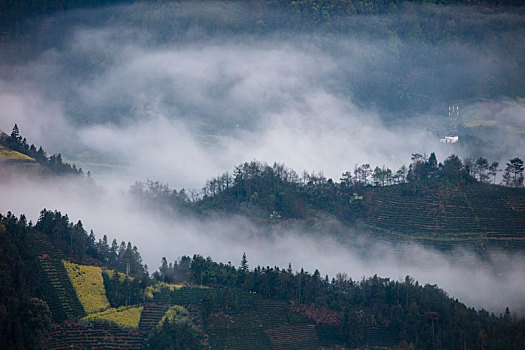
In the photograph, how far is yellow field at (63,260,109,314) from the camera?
6306 centimetres

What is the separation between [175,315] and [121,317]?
3817 mm

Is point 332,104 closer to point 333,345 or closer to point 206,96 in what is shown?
point 206,96

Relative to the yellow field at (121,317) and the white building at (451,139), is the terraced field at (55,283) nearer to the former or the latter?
the yellow field at (121,317)

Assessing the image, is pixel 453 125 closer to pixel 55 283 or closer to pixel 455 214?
pixel 455 214

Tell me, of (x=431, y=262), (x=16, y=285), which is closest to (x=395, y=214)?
(x=431, y=262)

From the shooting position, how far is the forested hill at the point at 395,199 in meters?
76.6

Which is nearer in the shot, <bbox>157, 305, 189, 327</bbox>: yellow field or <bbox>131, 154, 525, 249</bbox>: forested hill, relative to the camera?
<bbox>157, 305, 189, 327</bbox>: yellow field

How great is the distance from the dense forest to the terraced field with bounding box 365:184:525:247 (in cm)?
905

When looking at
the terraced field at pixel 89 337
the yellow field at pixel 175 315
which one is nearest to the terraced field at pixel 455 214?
the yellow field at pixel 175 315

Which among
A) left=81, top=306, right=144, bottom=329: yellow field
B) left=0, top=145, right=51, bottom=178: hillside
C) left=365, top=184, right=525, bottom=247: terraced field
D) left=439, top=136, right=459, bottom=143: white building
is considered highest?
left=439, top=136, right=459, bottom=143: white building

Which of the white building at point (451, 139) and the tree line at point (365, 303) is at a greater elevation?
the white building at point (451, 139)

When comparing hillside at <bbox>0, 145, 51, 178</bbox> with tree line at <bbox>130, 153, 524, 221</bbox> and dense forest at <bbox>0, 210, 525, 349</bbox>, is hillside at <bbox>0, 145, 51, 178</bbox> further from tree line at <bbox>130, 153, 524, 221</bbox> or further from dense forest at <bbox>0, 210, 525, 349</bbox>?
dense forest at <bbox>0, 210, 525, 349</bbox>

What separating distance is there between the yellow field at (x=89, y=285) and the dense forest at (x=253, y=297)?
795mm

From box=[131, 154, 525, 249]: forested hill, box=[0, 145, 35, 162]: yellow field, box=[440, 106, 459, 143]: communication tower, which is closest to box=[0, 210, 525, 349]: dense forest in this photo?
box=[131, 154, 525, 249]: forested hill
